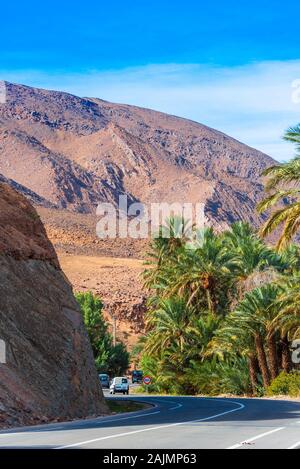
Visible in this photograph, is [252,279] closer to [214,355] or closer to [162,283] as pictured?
[214,355]

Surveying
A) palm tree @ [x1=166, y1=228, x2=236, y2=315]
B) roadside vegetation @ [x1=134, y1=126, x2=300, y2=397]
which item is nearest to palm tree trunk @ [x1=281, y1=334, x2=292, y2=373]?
roadside vegetation @ [x1=134, y1=126, x2=300, y2=397]

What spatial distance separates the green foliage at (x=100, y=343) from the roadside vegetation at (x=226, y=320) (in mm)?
12973

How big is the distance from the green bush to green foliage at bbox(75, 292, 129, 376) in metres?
28.8

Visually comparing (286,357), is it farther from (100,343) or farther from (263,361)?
(100,343)

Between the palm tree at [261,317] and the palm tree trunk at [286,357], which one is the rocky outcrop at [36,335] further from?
the palm tree trunk at [286,357]

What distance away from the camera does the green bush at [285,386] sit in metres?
48.3

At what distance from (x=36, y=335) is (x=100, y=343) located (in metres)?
48.6

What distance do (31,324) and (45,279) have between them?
358cm

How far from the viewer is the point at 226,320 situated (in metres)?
54.6

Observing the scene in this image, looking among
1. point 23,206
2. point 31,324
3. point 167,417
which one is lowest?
point 167,417

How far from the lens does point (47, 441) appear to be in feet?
56.0

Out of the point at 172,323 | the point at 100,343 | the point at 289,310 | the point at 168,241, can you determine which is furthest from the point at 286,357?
the point at 100,343

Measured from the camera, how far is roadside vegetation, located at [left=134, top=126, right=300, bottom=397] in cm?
5034
